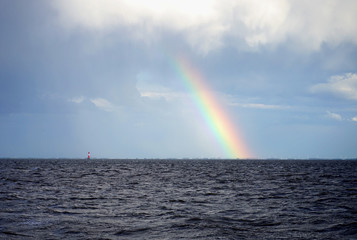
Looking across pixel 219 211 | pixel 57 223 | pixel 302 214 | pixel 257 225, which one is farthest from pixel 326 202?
pixel 57 223

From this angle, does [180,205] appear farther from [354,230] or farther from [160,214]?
[354,230]

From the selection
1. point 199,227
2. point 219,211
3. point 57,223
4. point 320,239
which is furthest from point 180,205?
point 320,239

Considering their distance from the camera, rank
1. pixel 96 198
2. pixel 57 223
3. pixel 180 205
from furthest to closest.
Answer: pixel 96 198
pixel 180 205
pixel 57 223

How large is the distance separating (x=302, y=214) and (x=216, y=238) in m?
8.13

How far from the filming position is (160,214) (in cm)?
2023

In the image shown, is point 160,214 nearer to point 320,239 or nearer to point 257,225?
point 257,225

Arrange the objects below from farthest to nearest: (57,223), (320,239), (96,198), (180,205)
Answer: (96,198)
(180,205)
(57,223)
(320,239)

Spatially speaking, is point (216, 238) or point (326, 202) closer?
point (216, 238)

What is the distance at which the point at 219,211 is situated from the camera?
846 inches

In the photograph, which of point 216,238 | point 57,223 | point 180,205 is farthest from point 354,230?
point 57,223

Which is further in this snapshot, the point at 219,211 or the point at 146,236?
the point at 219,211

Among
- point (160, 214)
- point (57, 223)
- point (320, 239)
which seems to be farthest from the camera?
point (160, 214)

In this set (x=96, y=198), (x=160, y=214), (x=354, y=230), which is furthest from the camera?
(x=96, y=198)

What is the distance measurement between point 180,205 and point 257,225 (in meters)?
7.79
